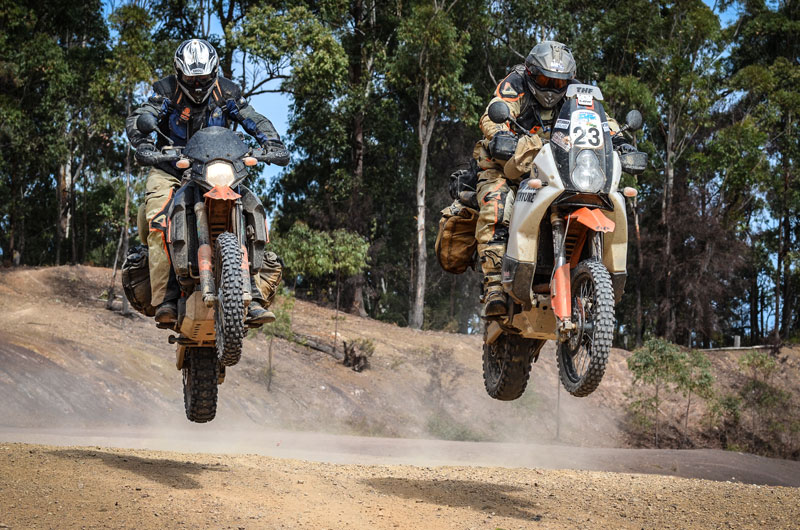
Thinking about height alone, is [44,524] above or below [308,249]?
below

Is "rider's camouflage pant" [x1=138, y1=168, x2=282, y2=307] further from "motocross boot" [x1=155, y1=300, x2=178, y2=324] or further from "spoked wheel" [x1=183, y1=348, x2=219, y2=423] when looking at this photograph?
"spoked wheel" [x1=183, y1=348, x2=219, y2=423]

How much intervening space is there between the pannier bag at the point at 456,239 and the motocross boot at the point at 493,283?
1234 millimetres

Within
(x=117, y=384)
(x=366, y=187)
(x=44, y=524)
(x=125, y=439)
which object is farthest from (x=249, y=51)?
(x=44, y=524)

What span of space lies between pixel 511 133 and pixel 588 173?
148cm

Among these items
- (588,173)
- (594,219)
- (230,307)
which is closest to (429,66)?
(588,173)

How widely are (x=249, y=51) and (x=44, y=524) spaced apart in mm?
30036

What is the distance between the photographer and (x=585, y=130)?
36.0 ft

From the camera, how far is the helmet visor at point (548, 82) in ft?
39.2

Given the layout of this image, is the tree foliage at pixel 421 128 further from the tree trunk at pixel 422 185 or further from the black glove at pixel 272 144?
the black glove at pixel 272 144

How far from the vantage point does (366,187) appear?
4759cm

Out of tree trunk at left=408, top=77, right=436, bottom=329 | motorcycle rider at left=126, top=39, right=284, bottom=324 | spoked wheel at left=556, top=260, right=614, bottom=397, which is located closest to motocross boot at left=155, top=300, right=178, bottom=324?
motorcycle rider at left=126, top=39, right=284, bottom=324

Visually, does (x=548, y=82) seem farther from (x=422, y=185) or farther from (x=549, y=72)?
(x=422, y=185)

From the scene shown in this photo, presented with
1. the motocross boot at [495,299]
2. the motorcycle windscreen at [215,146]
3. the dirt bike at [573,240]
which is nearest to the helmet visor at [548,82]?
the dirt bike at [573,240]

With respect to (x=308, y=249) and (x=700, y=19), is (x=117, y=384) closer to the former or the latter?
(x=308, y=249)
